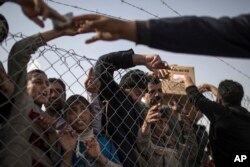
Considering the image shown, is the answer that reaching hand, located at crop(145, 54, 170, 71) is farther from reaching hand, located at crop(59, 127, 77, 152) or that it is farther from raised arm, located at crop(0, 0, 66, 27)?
raised arm, located at crop(0, 0, 66, 27)

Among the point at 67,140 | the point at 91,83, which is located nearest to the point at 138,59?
the point at 91,83

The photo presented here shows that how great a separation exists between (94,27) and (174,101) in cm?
262

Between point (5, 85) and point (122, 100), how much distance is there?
1091 mm

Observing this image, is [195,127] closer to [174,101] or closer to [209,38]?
[174,101]

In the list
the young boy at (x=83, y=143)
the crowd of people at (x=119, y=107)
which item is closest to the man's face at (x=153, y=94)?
the crowd of people at (x=119, y=107)

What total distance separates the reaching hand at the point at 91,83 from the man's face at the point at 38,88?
330 millimetres

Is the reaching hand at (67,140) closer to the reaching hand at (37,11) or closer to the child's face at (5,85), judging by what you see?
the child's face at (5,85)

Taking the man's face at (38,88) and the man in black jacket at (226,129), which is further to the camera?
the man in black jacket at (226,129)

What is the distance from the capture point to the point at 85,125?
2.47m

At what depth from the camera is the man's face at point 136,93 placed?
→ 283cm

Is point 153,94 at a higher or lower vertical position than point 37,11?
lower

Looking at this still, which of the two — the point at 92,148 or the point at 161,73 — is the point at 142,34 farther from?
the point at 161,73

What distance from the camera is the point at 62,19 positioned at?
3.76ft

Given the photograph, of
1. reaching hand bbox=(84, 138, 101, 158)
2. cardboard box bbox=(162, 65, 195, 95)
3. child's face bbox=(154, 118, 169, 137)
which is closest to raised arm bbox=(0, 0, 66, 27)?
reaching hand bbox=(84, 138, 101, 158)
